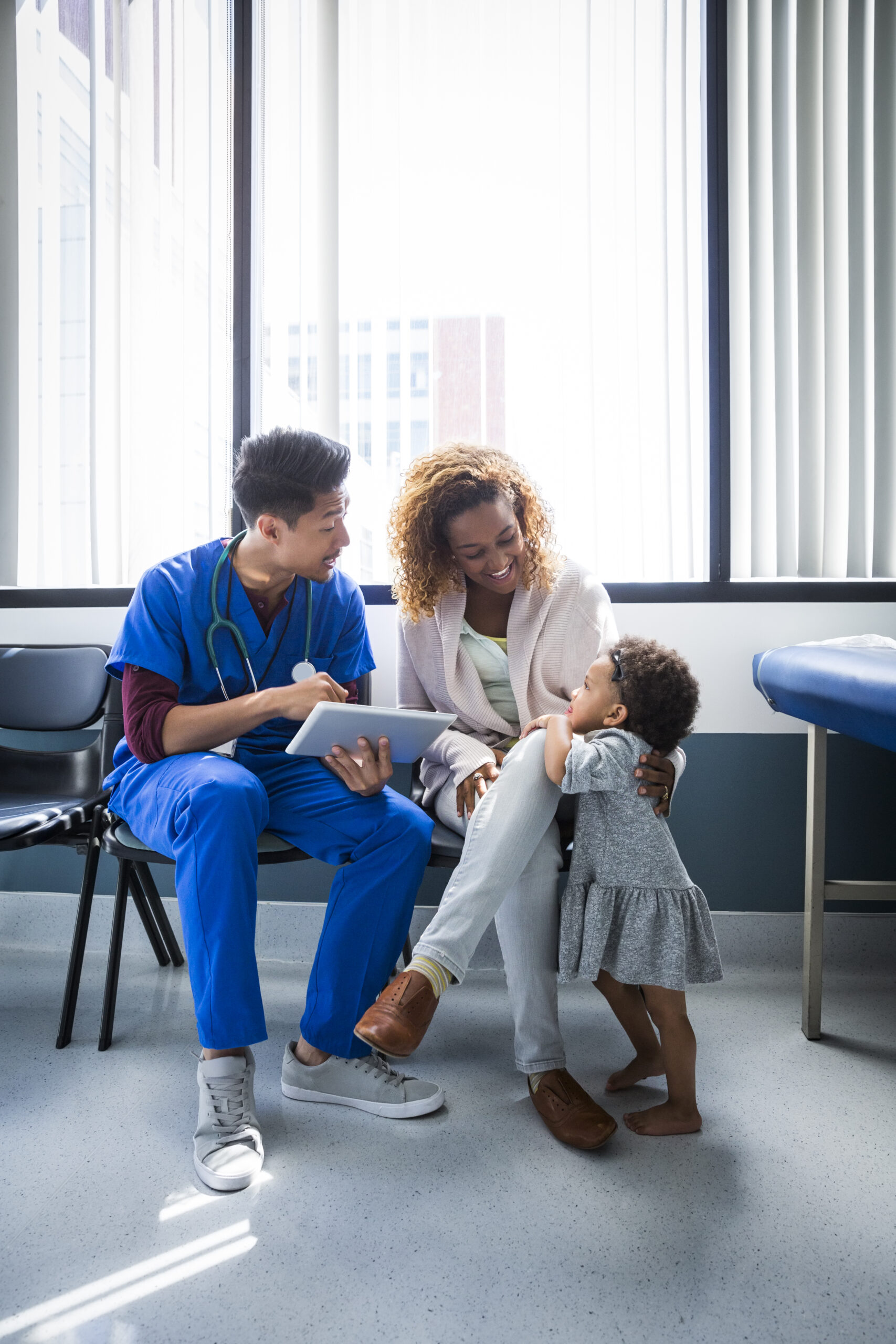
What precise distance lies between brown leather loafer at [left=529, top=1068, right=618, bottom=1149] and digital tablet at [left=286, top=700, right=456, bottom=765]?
62cm

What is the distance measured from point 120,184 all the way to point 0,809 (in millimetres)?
1723

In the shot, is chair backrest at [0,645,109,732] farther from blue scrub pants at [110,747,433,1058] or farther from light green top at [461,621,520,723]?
light green top at [461,621,520,723]

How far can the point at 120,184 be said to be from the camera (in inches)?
90.9

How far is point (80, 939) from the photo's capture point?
1.76 metres

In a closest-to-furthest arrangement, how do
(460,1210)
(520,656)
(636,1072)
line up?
(460,1210) → (636,1072) → (520,656)

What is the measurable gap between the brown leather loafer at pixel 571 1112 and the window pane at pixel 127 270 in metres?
1.67

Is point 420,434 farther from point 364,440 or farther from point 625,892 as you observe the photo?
point 625,892

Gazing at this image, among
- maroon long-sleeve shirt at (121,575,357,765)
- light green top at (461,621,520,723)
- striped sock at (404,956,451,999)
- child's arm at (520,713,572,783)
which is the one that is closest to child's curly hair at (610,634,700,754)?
child's arm at (520,713,572,783)

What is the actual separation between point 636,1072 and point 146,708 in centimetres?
110

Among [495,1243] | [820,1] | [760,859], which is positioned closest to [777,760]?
[760,859]

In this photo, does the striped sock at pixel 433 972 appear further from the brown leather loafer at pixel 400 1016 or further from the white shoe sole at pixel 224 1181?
the white shoe sole at pixel 224 1181

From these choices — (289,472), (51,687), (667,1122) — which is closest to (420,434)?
(289,472)

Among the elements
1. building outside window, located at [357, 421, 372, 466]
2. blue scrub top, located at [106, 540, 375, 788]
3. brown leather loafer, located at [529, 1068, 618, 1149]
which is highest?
building outside window, located at [357, 421, 372, 466]

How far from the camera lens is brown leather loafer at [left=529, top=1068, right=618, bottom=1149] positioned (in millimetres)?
1313
